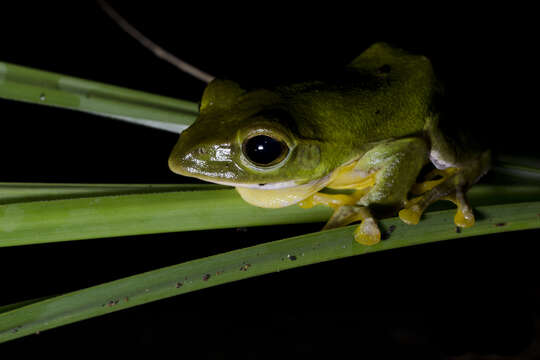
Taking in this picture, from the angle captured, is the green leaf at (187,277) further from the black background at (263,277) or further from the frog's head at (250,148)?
the black background at (263,277)

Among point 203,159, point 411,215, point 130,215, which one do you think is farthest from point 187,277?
point 411,215

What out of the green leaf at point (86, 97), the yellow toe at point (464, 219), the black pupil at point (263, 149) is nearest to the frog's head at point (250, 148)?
the black pupil at point (263, 149)

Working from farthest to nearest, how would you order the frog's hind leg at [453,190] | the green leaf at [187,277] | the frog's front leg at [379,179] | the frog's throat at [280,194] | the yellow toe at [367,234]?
the frog's front leg at [379,179]
the frog's throat at [280,194]
the frog's hind leg at [453,190]
the yellow toe at [367,234]
the green leaf at [187,277]

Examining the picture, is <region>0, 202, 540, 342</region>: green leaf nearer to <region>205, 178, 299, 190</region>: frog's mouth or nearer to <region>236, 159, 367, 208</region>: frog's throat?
<region>236, 159, 367, 208</region>: frog's throat

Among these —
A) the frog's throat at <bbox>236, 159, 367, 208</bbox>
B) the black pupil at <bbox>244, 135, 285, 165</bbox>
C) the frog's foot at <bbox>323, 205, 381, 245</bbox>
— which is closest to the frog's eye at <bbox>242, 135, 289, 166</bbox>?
the black pupil at <bbox>244, 135, 285, 165</bbox>

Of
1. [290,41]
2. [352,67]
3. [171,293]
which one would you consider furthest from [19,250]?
[290,41]

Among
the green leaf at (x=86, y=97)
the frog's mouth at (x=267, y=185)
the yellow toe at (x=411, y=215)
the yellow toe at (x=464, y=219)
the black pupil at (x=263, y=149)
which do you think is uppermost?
the green leaf at (x=86, y=97)

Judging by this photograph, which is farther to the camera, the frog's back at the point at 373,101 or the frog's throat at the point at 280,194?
the frog's back at the point at 373,101

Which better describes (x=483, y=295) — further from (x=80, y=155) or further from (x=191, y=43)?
(x=191, y=43)

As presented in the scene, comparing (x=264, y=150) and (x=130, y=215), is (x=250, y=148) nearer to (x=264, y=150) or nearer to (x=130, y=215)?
(x=264, y=150)
